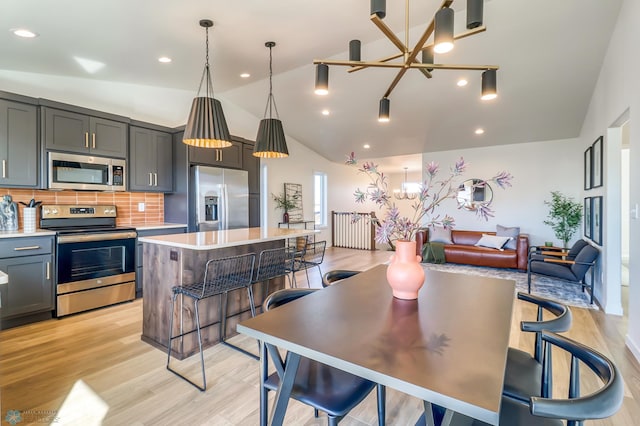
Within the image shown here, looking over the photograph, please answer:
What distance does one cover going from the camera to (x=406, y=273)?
150 cm

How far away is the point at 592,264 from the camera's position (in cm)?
384

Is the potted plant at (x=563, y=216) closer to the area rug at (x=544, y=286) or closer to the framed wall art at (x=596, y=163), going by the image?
the area rug at (x=544, y=286)

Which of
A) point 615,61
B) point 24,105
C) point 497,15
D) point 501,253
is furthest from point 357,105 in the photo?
point 24,105

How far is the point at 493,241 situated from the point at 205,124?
Answer: 566 centimetres

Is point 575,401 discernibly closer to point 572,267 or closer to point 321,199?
point 572,267

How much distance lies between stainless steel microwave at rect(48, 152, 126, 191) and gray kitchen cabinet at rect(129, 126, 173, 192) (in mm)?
173

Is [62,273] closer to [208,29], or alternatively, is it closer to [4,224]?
[4,224]

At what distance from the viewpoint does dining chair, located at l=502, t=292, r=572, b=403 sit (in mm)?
1290

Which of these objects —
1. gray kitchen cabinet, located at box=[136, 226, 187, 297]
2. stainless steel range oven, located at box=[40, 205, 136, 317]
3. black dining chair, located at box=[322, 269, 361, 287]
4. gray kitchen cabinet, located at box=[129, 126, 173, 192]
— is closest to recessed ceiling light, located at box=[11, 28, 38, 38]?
gray kitchen cabinet, located at box=[129, 126, 173, 192]

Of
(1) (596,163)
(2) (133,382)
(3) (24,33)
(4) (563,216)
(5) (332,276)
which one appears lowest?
(2) (133,382)

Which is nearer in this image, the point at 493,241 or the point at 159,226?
the point at 159,226

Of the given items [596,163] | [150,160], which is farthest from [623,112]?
[150,160]

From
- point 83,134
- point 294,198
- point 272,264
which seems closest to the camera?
point 272,264

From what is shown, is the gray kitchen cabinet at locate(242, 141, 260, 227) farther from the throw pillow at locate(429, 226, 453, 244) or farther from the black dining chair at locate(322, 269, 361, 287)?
the throw pillow at locate(429, 226, 453, 244)
